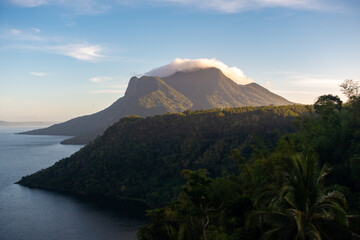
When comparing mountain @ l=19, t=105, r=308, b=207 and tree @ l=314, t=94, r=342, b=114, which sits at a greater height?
tree @ l=314, t=94, r=342, b=114

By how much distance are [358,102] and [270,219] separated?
32.5 m

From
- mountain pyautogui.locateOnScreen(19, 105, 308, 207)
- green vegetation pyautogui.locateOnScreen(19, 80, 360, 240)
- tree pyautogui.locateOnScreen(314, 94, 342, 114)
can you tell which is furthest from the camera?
mountain pyautogui.locateOnScreen(19, 105, 308, 207)

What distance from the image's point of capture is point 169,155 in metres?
103

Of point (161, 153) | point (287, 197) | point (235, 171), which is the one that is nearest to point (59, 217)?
point (161, 153)

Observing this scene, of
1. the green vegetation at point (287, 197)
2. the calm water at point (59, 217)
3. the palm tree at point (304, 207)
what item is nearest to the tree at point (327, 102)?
the green vegetation at point (287, 197)

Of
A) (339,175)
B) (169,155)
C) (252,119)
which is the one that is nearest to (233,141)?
(252,119)

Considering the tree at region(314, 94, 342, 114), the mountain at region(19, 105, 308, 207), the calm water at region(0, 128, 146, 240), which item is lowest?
the calm water at region(0, 128, 146, 240)

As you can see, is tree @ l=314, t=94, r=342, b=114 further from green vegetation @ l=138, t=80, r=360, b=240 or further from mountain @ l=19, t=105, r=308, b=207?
mountain @ l=19, t=105, r=308, b=207

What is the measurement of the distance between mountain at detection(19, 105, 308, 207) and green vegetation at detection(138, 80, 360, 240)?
4309 centimetres

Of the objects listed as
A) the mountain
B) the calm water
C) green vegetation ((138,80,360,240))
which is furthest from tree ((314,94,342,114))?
the calm water

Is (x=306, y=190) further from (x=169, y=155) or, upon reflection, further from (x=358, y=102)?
(x=169, y=155)

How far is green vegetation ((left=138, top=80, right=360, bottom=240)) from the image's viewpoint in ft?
42.7

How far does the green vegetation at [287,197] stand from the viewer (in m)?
13.0

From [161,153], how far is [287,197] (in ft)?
306
